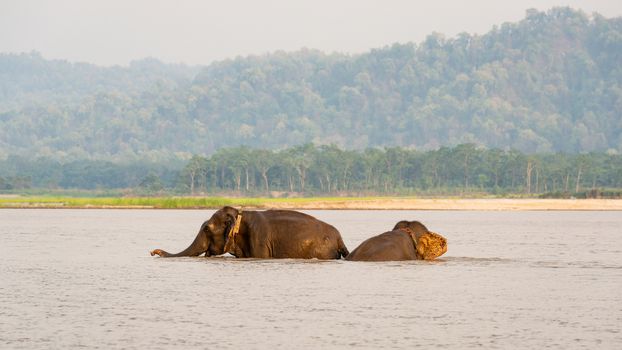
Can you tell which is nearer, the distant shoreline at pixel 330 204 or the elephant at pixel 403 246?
the elephant at pixel 403 246

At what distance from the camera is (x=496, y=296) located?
2216 cm

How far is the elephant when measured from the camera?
28.4 m

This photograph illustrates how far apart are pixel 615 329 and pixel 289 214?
505 inches

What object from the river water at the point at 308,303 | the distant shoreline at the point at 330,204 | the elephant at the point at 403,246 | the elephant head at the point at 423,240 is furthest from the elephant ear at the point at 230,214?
the distant shoreline at the point at 330,204

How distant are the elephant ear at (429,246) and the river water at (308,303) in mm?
432

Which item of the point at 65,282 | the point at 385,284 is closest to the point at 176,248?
the point at 65,282

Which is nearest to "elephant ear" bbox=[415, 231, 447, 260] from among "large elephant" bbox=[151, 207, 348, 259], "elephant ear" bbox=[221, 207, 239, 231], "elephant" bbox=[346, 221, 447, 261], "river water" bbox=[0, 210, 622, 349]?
"elephant" bbox=[346, 221, 447, 261]

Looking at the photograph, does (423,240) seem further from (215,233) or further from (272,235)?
(215,233)

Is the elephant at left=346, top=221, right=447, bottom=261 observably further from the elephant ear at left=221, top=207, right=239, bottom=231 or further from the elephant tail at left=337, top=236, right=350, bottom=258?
the elephant ear at left=221, top=207, right=239, bottom=231

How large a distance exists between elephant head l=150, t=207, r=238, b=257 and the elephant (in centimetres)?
344

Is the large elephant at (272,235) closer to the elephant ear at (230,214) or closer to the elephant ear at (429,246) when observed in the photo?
A: the elephant ear at (230,214)

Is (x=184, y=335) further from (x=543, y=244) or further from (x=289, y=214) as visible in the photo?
(x=543, y=244)

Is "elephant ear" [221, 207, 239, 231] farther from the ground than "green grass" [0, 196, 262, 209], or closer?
farther from the ground

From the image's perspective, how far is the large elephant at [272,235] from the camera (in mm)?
28703
